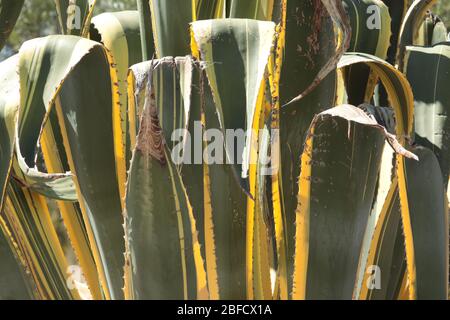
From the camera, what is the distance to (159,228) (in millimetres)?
725

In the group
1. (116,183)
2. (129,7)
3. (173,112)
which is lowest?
(129,7)

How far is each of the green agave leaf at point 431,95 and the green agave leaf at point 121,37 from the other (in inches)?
14.4

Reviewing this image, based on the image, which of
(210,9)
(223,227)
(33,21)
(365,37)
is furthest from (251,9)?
(33,21)

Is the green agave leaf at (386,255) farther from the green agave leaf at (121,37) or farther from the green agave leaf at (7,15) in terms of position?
the green agave leaf at (7,15)

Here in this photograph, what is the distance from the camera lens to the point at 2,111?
2.49 feet

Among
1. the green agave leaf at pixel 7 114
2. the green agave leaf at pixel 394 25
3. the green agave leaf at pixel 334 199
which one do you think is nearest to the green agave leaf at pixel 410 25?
the green agave leaf at pixel 394 25

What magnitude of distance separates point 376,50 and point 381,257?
0.26m

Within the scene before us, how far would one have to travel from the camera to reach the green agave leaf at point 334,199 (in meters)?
0.74

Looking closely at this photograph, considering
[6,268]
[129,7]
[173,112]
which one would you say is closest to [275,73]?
[173,112]

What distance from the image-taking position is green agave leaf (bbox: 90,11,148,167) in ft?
3.31

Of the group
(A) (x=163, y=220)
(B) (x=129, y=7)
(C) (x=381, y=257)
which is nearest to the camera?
(A) (x=163, y=220)

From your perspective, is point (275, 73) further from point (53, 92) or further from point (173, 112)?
point (53, 92)

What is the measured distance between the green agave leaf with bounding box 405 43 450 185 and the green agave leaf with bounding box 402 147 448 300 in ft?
0.25

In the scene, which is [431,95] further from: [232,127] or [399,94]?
[232,127]
